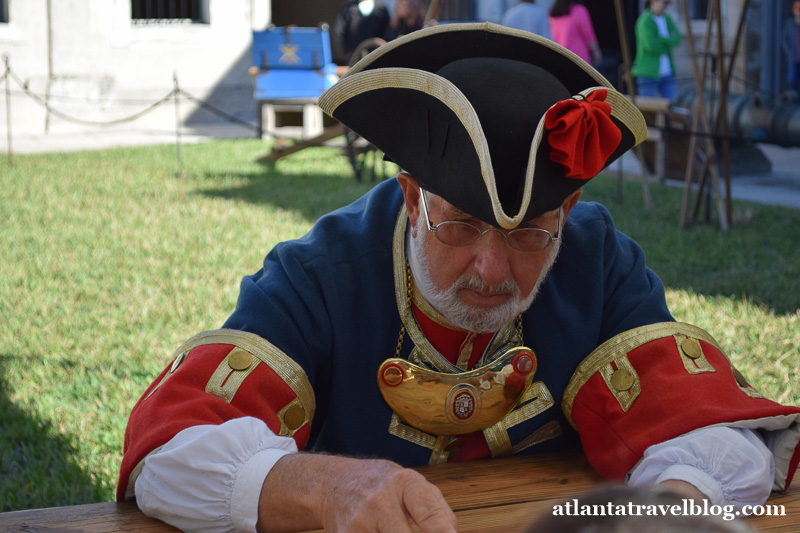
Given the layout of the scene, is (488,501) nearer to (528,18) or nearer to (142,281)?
(142,281)

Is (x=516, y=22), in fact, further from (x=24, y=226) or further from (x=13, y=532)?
(x=13, y=532)

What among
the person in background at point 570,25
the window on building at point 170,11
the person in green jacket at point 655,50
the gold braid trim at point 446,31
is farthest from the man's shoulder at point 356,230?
the window on building at point 170,11

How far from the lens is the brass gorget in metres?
1.77

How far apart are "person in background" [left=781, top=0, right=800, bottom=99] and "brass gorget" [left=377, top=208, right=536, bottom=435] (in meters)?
9.22

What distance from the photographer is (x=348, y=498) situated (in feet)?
4.25

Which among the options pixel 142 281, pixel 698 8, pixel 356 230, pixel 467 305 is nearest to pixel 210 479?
pixel 467 305

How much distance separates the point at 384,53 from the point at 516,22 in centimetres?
828

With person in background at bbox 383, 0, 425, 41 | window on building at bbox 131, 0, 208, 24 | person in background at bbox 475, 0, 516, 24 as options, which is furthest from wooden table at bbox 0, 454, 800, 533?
window on building at bbox 131, 0, 208, 24

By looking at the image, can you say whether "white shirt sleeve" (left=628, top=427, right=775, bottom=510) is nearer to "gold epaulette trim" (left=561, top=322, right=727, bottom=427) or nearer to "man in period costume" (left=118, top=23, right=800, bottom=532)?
"man in period costume" (left=118, top=23, right=800, bottom=532)

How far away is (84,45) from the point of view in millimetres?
14891

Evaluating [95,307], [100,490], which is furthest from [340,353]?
[95,307]

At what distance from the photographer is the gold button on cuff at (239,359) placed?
63.5 inches

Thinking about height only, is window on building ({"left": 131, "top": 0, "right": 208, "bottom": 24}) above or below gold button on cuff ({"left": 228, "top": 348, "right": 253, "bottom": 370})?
above

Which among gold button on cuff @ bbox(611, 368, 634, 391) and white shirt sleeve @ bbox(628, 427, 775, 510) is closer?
white shirt sleeve @ bbox(628, 427, 775, 510)
